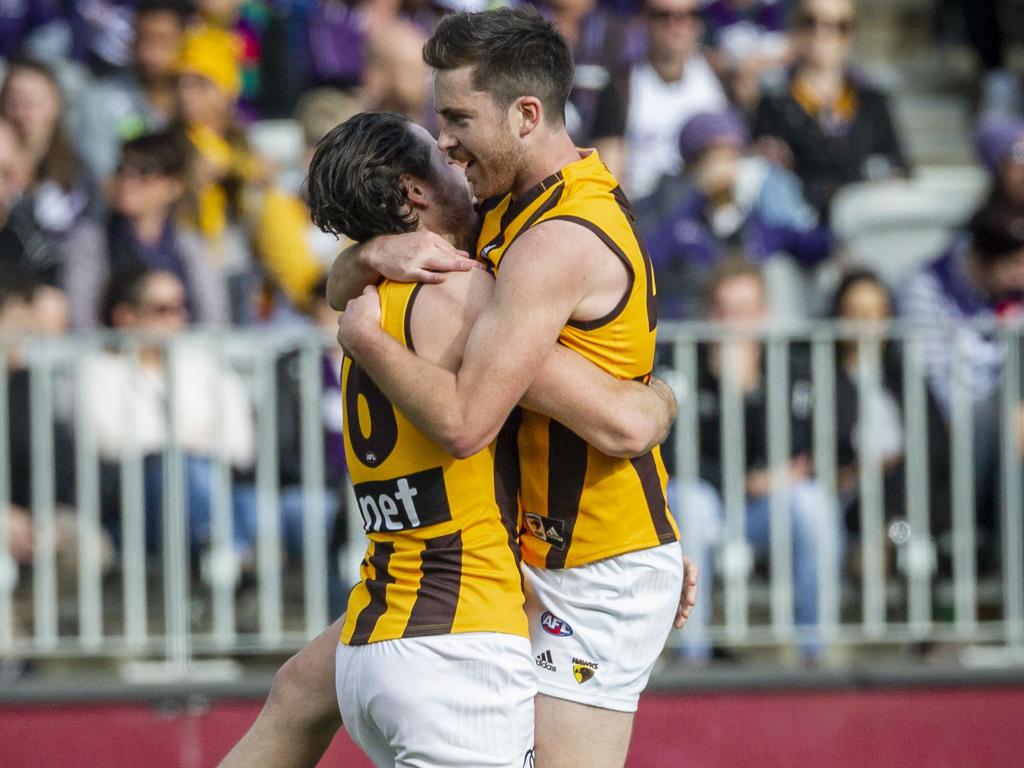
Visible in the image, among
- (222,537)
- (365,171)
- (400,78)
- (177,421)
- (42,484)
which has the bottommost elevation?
(222,537)

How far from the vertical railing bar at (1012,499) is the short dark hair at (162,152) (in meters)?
3.60

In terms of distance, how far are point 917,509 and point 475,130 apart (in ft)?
11.1

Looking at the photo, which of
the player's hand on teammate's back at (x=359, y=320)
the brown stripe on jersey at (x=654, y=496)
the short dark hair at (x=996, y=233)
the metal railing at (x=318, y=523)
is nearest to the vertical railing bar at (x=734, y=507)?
the metal railing at (x=318, y=523)

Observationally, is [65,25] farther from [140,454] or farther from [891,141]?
[891,141]

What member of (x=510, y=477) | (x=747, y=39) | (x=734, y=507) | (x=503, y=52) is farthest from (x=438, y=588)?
(x=747, y=39)

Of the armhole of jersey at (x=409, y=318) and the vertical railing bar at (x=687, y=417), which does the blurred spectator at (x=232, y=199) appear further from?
the armhole of jersey at (x=409, y=318)

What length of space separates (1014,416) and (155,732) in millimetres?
3352

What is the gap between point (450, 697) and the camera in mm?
3102

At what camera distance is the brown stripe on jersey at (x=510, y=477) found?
3.28 meters

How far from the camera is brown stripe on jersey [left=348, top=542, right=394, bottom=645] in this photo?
3211 mm

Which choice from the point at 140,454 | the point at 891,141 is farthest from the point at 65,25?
the point at 891,141

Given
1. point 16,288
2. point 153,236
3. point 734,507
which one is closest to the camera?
point 734,507

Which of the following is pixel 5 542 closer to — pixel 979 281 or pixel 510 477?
pixel 510 477

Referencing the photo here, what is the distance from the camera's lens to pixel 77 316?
6750mm
